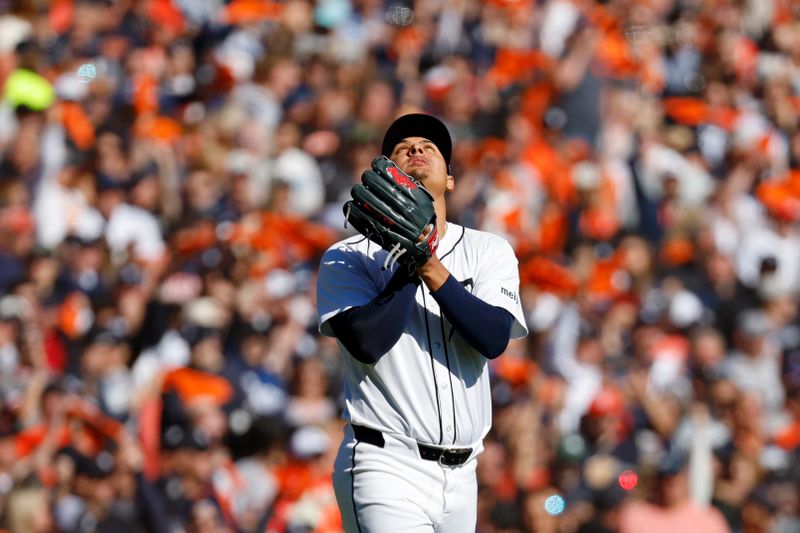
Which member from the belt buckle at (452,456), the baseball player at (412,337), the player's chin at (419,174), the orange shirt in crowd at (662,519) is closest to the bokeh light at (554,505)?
the orange shirt in crowd at (662,519)

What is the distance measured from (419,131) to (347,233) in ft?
18.3

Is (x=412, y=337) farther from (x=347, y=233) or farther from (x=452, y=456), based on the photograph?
(x=347, y=233)

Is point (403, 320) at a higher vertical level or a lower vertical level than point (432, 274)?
lower

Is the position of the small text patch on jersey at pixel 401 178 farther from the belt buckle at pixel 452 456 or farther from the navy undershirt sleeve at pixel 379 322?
the belt buckle at pixel 452 456

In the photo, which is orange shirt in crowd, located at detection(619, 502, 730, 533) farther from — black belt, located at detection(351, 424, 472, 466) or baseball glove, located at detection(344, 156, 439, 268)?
baseball glove, located at detection(344, 156, 439, 268)

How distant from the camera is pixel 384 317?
3.96 meters

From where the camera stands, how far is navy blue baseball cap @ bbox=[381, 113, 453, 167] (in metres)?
4.38

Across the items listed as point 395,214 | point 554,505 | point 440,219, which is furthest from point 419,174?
point 554,505

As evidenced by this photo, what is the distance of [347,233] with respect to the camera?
9.94 metres

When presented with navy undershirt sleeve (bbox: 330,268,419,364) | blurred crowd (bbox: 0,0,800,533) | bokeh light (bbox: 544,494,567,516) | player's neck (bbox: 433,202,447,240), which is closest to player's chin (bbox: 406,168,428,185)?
player's neck (bbox: 433,202,447,240)

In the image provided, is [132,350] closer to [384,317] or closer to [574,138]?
[574,138]

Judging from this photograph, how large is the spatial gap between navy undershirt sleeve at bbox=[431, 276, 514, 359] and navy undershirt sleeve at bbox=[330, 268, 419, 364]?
0.33ft

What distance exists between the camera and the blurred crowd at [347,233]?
783cm

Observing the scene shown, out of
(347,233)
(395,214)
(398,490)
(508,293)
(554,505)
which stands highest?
(395,214)
